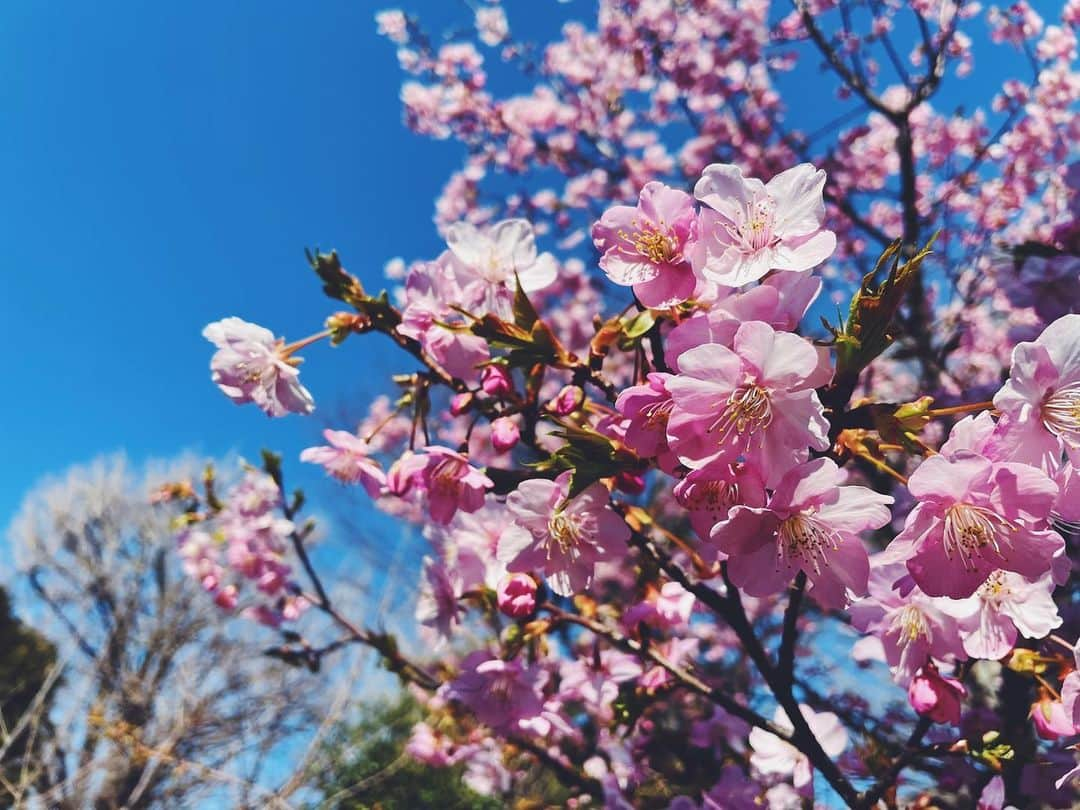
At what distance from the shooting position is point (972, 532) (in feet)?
2.63

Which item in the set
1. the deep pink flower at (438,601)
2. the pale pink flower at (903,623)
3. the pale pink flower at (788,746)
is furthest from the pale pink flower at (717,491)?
the pale pink flower at (788,746)

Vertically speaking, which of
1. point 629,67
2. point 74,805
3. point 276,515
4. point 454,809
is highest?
point 629,67

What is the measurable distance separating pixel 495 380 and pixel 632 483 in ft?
0.99

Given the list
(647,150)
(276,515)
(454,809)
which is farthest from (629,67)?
(454,809)

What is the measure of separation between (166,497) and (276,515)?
40 centimetres

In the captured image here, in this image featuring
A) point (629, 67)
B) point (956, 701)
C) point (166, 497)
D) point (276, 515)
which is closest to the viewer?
point (956, 701)

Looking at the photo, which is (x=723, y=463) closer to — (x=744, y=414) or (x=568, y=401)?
(x=744, y=414)

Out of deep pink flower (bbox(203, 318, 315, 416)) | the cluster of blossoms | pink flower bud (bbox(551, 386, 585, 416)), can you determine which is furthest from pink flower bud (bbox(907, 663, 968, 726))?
deep pink flower (bbox(203, 318, 315, 416))

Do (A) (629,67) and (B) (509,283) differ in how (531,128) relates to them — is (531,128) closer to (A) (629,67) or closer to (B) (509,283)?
(A) (629,67)

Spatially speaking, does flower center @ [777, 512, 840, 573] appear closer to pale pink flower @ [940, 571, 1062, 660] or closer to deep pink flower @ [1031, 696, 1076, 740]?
pale pink flower @ [940, 571, 1062, 660]

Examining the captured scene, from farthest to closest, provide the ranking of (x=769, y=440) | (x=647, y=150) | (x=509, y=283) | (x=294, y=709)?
1. (x=647, y=150)
2. (x=294, y=709)
3. (x=509, y=283)
4. (x=769, y=440)

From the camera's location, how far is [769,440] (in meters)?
0.84

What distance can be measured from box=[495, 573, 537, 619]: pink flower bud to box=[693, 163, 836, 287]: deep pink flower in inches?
25.1

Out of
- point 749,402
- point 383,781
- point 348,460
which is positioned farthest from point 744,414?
point 383,781
